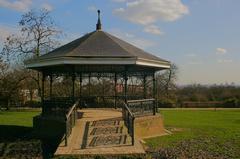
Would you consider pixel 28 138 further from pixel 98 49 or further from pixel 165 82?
pixel 165 82

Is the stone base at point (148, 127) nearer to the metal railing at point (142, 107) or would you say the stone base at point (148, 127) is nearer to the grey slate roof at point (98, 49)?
the metal railing at point (142, 107)

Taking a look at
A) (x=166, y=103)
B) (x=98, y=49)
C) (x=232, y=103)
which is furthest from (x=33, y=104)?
(x=98, y=49)

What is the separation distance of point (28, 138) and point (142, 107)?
570 cm

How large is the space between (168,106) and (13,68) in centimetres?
2055

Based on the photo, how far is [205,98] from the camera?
182 ft

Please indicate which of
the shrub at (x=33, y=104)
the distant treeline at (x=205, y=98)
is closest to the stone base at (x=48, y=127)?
the shrub at (x=33, y=104)

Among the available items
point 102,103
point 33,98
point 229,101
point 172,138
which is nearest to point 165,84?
point 229,101

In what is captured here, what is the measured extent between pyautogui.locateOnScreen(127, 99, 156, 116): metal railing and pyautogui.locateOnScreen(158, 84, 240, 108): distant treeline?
31.3m

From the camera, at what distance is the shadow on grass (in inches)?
606

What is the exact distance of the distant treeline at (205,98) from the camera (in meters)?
50.6

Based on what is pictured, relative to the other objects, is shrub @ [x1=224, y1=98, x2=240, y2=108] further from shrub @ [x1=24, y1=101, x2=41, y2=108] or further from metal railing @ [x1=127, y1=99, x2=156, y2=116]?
metal railing @ [x1=127, y1=99, x2=156, y2=116]

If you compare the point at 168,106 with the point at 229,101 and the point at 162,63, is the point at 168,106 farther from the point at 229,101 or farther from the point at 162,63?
the point at 162,63

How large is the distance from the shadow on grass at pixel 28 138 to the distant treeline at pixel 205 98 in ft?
104

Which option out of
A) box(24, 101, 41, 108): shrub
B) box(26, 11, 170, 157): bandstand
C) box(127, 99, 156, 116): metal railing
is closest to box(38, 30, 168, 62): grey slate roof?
box(26, 11, 170, 157): bandstand
